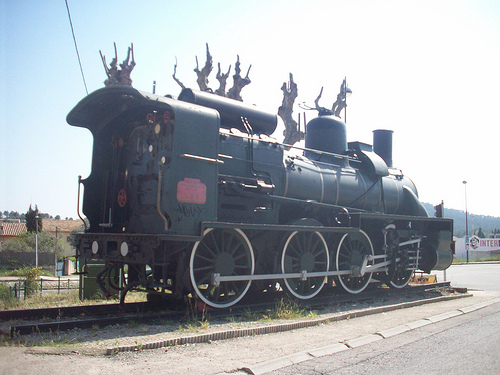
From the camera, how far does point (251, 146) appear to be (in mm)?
8492

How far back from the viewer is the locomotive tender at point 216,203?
6.85m

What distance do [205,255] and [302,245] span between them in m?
2.59

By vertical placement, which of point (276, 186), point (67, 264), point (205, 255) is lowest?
point (67, 264)

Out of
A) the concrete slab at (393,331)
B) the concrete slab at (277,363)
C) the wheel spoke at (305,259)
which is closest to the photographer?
the concrete slab at (277,363)

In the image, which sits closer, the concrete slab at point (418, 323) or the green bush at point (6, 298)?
the concrete slab at point (418, 323)

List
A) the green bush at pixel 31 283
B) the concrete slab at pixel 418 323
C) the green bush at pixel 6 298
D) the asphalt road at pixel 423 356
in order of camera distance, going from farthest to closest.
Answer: the green bush at pixel 31 283
the green bush at pixel 6 298
the concrete slab at pixel 418 323
the asphalt road at pixel 423 356

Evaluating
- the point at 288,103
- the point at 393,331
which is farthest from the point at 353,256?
the point at 288,103

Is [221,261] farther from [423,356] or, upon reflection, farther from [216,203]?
[423,356]

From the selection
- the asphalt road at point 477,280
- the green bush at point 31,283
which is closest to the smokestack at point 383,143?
the asphalt road at point 477,280

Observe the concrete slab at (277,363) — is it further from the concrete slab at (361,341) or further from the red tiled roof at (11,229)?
the red tiled roof at (11,229)

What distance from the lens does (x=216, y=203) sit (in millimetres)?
7215

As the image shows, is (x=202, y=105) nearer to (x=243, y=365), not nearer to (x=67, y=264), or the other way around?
(x=243, y=365)

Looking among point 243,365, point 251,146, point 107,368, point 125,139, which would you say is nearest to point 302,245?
point 251,146

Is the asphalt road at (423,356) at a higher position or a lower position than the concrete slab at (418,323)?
higher
